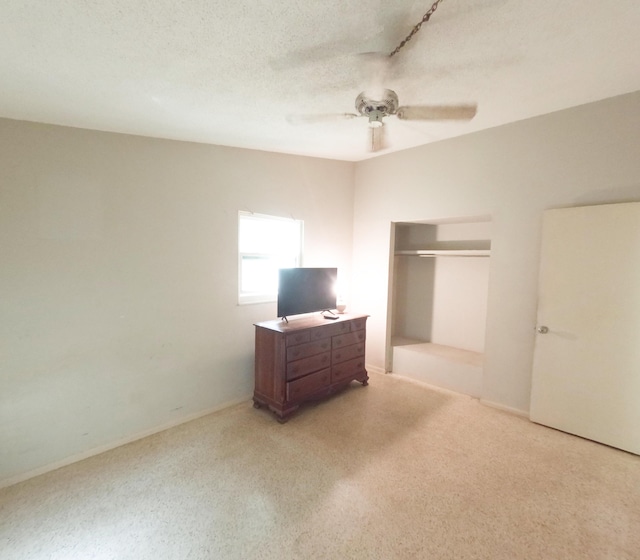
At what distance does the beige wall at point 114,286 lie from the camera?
207cm

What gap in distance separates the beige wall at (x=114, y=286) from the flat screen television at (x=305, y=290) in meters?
0.40

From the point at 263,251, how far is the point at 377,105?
1.98 metres

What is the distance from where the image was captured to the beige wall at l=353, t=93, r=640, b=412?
8.20 feet

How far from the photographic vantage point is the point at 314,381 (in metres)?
3.09

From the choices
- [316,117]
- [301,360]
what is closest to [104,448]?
[301,360]

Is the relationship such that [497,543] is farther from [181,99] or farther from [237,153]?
[237,153]

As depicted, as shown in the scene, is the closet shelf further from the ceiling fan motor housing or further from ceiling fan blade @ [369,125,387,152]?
the ceiling fan motor housing

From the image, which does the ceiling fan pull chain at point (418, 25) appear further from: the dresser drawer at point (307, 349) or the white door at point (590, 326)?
the dresser drawer at point (307, 349)

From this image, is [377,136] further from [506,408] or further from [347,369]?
[506,408]

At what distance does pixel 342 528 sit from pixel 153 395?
185 centimetres

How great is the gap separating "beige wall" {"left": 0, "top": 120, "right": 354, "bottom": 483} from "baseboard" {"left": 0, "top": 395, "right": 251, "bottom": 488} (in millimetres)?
19

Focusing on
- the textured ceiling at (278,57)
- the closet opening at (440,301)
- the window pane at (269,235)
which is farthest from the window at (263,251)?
the closet opening at (440,301)

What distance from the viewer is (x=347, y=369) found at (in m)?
3.44

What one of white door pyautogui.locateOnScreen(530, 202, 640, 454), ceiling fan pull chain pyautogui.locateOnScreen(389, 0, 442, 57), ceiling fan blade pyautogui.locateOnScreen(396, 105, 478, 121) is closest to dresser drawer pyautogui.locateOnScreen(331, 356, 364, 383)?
white door pyautogui.locateOnScreen(530, 202, 640, 454)
